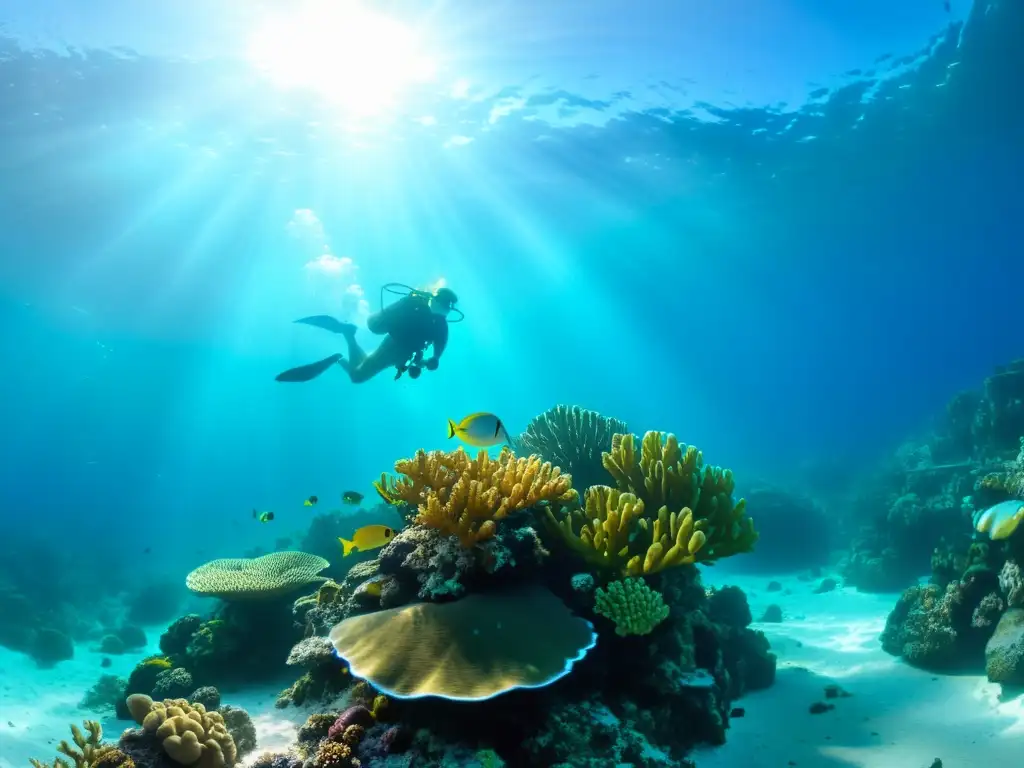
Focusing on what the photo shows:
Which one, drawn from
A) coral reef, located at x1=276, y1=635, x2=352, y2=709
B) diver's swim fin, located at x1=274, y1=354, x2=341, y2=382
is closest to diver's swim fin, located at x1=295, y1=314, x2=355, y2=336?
diver's swim fin, located at x1=274, y1=354, x2=341, y2=382

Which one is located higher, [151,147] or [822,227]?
[822,227]

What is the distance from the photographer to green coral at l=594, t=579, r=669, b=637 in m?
4.15

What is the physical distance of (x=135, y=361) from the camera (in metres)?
64.2

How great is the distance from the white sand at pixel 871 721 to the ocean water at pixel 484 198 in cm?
5

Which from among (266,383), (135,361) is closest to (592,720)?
(135,361)

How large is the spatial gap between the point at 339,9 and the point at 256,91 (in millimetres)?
6683

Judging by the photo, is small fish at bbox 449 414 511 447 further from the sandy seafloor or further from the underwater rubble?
the sandy seafloor

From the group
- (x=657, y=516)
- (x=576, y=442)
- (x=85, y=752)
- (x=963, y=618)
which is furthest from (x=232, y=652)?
(x=963, y=618)

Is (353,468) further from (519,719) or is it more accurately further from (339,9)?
(519,719)

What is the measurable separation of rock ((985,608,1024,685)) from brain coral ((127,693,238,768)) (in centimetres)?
734

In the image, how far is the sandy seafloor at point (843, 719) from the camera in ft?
14.7

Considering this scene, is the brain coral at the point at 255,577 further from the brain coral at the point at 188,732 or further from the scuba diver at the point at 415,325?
the scuba diver at the point at 415,325

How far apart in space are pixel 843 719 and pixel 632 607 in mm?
3187

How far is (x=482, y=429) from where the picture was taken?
16.4ft
